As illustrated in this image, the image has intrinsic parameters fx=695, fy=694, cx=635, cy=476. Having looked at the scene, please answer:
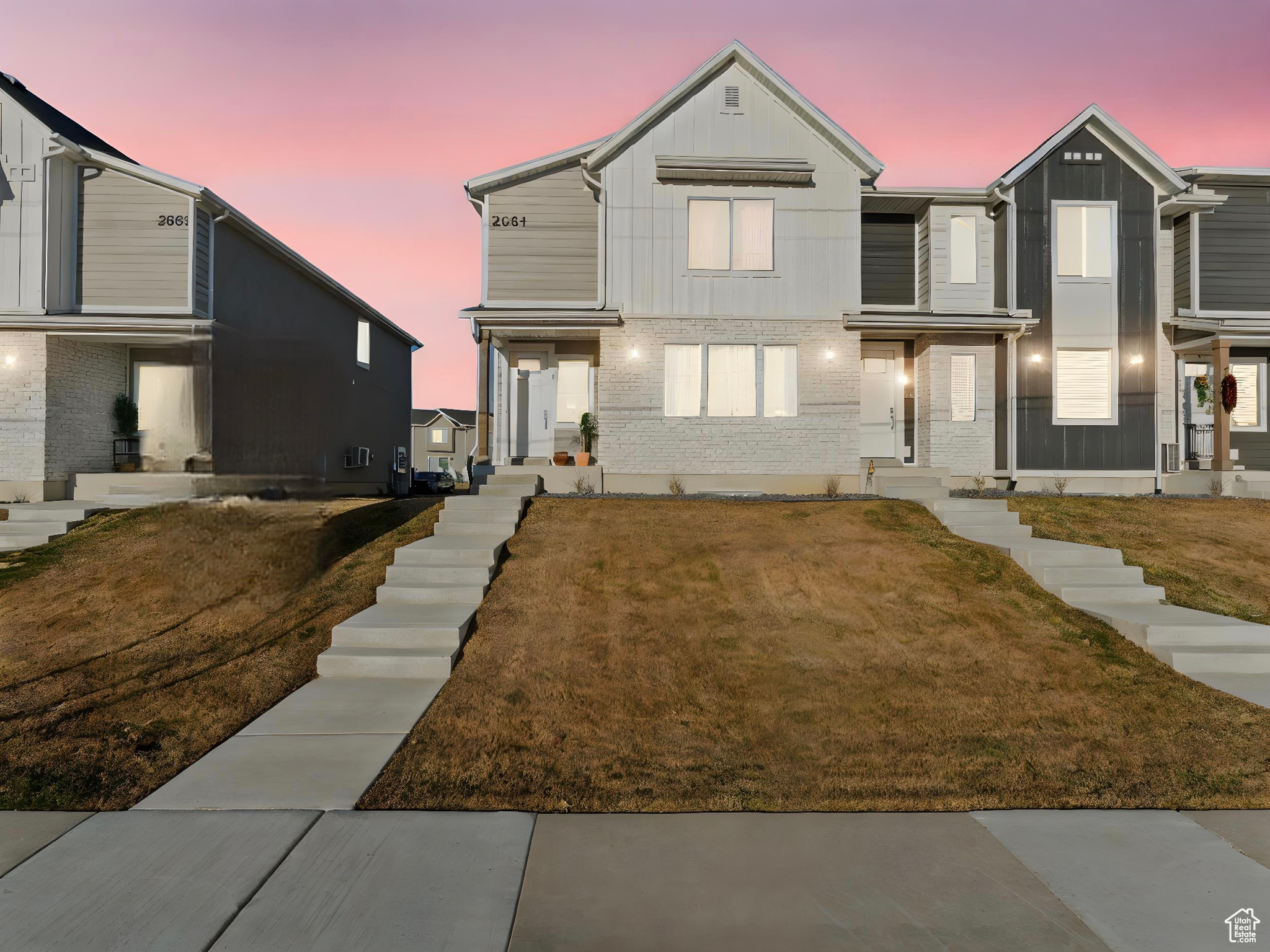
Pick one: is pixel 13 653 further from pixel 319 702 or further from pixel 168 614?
pixel 319 702

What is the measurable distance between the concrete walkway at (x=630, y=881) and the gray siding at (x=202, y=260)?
14.2m

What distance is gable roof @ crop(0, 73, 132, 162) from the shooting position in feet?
47.0

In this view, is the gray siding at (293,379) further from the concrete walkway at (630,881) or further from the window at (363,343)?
the concrete walkway at (630,881)

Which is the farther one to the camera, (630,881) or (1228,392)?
(1228,392)

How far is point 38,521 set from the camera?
11.8m

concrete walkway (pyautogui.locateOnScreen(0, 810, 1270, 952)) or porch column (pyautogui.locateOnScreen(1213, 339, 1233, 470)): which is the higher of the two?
porch column (pyautogui.locateOnScreen(1213, 339, 1233, 470))

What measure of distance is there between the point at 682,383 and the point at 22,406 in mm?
13298

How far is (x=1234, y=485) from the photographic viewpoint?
15391 millimetres

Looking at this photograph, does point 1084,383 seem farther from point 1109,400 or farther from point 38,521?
point 38,521

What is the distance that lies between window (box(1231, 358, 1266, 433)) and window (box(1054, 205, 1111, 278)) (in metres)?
5.15

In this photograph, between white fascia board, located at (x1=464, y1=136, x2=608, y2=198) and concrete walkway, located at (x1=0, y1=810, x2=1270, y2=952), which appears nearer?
concrete walkway, located at (x1=0, y1=810, x2=1270, y2=952)

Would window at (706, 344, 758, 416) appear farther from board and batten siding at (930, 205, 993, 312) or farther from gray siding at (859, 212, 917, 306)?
board and batten siding at (930, 205, 993, 312)

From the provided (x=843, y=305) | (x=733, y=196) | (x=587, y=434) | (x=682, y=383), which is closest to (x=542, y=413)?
(x=587, y=434)

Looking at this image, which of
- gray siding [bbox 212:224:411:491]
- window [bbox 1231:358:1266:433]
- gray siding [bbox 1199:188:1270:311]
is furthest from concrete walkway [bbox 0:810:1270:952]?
gray siding [bbox 1199:188:1270:311]
